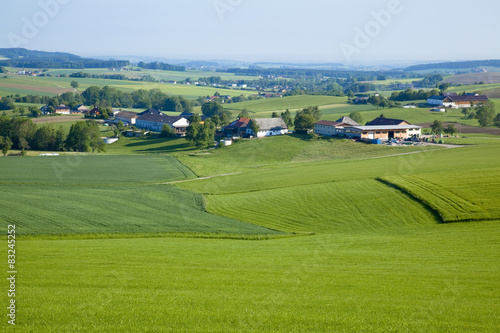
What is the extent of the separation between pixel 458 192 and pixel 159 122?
83597 mm

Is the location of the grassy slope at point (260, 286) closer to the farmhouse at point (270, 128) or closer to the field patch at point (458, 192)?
the field patch at point (458, 192)

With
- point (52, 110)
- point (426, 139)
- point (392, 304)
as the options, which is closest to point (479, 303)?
point (392, 304)

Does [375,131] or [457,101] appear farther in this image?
[457,101]

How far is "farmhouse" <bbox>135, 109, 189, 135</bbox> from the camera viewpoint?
105356 millimetres

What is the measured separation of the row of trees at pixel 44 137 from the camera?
78.4 metres

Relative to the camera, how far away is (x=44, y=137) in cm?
7894

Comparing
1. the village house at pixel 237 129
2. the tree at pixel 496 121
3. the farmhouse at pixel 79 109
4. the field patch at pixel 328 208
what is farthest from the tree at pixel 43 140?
the tree at pixel 496 121

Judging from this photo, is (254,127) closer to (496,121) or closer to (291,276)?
(496,121)

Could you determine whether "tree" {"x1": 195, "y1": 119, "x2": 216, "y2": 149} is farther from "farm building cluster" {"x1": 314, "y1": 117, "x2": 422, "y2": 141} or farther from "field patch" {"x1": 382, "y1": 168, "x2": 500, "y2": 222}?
"field patch" {"x1": 382, "y1": 168, "x2": 500, "y2": 222}

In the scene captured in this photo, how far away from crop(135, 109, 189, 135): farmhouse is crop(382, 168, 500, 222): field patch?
221 feet

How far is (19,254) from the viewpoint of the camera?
21297 millimetres

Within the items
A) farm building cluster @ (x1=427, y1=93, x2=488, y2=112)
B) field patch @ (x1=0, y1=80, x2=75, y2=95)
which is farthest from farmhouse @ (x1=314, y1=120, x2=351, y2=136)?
field patch @ (x1=0, y1=80, x2=75, y2=95)

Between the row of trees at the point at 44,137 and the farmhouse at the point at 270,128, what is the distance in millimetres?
32849

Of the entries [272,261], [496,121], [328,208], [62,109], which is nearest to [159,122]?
[62,109]
